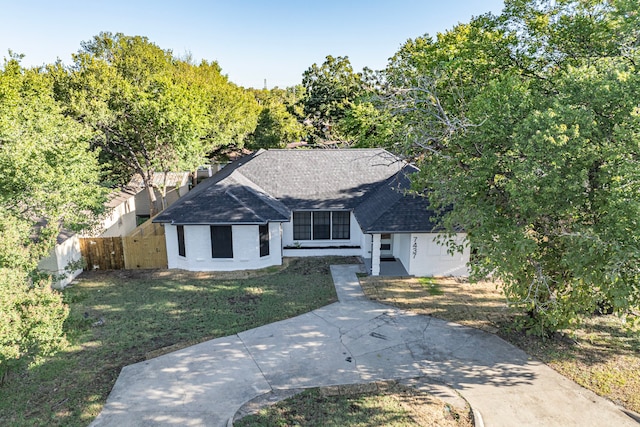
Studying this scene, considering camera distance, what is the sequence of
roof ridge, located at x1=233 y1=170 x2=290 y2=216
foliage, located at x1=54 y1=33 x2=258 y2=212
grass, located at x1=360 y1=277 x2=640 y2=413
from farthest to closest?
foliage, located at x1=54 y1=33 x2=258 y2=212 → roof ridge, located at x1=233 y1=170 x2=290 y2=216 → grass, located at x1=360 y1=277 x2=640 y2=413

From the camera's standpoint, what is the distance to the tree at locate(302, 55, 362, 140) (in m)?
39.3

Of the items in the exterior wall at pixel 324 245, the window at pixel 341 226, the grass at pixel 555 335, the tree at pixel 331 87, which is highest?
the tree at pixel 331 87

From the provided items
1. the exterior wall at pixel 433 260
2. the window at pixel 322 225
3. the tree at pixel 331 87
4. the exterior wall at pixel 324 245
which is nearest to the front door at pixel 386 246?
the exterior wall at pixel 324 245

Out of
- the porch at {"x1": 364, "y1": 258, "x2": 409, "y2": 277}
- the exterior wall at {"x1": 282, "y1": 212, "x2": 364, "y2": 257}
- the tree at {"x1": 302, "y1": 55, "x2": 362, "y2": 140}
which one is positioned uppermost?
the tree at {"x1": 302, "y1": 55, "x2": 362, "y2": 140}

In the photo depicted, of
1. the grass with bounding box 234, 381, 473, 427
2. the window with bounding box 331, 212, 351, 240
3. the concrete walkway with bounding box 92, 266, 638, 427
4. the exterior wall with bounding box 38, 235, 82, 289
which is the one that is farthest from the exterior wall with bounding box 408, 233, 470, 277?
the exterior wall with bounding box 38, 235, 82, 289

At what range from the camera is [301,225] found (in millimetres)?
21781

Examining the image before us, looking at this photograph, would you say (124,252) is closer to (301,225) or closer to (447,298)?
(301,225)

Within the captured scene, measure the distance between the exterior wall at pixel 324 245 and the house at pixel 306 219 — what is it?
5 centimetres

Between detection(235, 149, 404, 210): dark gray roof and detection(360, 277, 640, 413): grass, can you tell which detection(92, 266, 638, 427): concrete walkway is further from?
detection(235, 149, 404, 210): dark gray roof

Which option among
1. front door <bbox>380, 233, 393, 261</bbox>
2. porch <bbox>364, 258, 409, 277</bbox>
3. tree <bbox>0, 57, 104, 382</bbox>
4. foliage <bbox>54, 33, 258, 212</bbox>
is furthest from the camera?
Answer: foliage <bbox>54, 33, 258, 212</bbox>

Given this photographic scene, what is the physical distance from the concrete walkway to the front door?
6246mm

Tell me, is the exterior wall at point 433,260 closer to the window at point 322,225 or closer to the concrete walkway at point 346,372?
the concrete walkway at point 346,372

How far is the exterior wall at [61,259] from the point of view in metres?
16.6

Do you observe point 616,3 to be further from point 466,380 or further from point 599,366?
point 466,380
